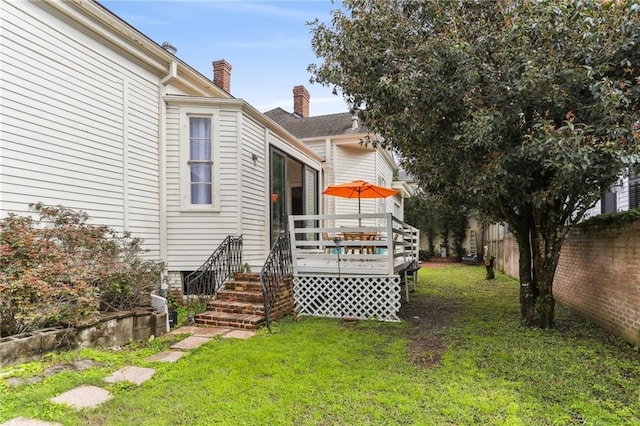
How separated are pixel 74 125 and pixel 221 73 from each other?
704cm

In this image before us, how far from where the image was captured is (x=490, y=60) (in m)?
5.11

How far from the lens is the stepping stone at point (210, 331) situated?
5.66 m


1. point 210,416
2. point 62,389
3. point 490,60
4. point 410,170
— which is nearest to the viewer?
point 210,416

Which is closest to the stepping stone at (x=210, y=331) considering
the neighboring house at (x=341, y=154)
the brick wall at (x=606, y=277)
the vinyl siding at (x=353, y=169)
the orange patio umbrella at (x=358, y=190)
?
the orange patio umbrella at (x=358, y=190)

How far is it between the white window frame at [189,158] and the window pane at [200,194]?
8 centimetres

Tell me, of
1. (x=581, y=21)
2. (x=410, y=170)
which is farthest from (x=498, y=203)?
(x=581, y=21)

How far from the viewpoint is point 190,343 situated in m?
5.20

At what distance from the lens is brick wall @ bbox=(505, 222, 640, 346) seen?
4.86 m

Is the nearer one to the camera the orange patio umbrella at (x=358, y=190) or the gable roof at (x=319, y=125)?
the orange patio umbrella at (x=358, y=190)

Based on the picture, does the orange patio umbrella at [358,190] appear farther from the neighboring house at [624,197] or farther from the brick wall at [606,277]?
the neighboring house at [624,197]

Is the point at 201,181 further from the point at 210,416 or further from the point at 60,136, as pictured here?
the point at 210,416

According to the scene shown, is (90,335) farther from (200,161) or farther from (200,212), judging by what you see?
→ (200,161)

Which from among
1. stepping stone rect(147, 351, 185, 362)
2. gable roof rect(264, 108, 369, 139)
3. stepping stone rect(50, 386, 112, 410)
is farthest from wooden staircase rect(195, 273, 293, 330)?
gable roof rect(264, 108, 369, 139)

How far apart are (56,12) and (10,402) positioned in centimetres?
537
